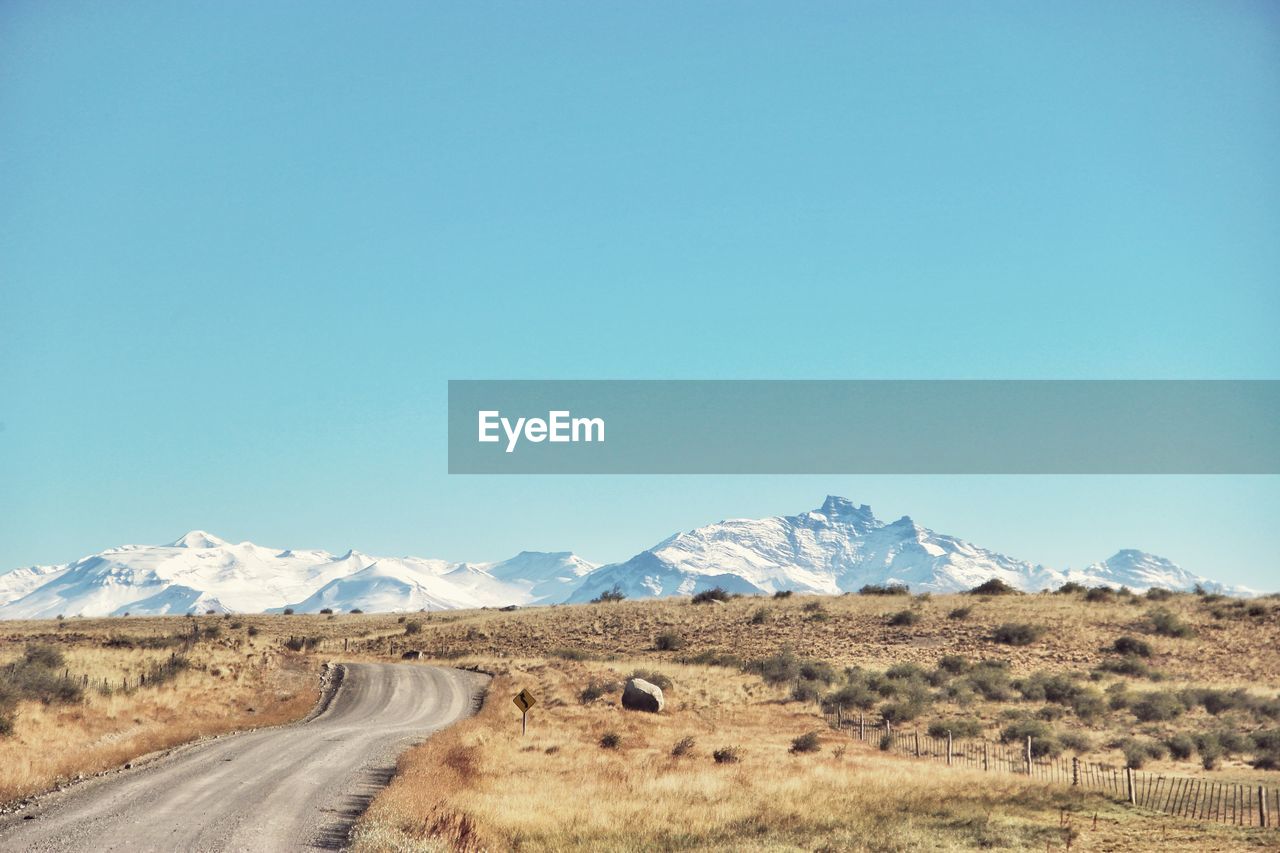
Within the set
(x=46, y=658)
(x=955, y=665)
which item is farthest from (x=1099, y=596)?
(x=46, y=658)

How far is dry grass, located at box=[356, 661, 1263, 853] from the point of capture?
2477 centimetres

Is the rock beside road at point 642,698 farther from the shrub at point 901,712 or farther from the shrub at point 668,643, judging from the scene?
the shrub at point 668,643

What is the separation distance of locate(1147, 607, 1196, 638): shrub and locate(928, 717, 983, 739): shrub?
122 ft

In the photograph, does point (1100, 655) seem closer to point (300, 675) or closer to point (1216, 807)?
point (1216, 807)

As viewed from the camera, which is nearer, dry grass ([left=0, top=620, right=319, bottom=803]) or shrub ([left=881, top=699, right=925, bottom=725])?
dry grass ([left=0, top=620, right=319, bottom=803])

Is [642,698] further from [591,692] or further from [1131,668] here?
[1131,668]

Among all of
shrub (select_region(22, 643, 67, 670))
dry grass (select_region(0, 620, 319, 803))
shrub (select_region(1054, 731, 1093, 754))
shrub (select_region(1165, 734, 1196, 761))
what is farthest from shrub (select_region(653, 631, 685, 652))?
shrub (select_region(1165, 734, 1196, 761))

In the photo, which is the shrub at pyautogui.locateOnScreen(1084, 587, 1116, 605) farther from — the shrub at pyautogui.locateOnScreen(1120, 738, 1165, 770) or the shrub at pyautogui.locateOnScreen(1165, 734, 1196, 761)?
the shrub at pyautogui.locateOnScreen(1165, 734, 1196, 761)

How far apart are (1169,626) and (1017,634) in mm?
12098

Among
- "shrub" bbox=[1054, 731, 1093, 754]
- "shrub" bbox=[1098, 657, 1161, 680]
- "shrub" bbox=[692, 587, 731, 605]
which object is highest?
"shrub" bbox=[692, 587, 731, 605]

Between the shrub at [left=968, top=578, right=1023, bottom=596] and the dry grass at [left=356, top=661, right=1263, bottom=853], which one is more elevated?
the shrub at [left=968, top=578, right=1023, bottom=596]

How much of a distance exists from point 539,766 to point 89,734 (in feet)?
53.9

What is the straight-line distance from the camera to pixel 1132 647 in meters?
74.6

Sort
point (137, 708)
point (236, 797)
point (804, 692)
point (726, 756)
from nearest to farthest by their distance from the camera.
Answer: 1. point (236, 797)
2. point (726, 756)
3. point (137, 708)
4. point (804, 692)
